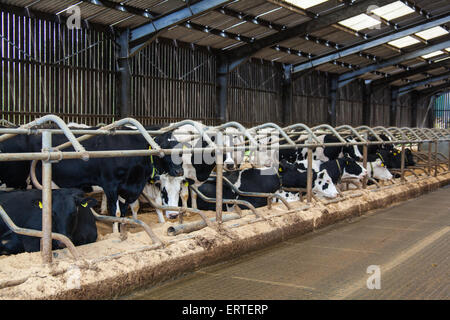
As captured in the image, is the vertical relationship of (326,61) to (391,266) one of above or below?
above

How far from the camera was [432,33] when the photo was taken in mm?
23500

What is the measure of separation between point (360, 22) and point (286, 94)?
15.9 feet

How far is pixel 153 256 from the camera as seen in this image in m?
5.07

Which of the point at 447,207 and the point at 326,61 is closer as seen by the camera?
the point at 447,207

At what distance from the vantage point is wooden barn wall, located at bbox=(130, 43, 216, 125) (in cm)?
1586

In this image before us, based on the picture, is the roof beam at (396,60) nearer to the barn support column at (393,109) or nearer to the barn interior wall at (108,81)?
the barn interior wall at (108,81)

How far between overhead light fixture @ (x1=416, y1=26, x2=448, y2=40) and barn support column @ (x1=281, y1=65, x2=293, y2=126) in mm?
6031

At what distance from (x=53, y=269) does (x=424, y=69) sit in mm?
29886

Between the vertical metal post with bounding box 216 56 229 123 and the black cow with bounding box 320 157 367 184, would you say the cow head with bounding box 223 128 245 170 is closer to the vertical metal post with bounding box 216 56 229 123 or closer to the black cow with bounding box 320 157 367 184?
the black cow with bounding box 320 157 367 184

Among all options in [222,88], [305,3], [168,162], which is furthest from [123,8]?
[168,162]

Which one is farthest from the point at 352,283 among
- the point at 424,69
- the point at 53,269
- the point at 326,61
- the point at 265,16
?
the point at 424,69

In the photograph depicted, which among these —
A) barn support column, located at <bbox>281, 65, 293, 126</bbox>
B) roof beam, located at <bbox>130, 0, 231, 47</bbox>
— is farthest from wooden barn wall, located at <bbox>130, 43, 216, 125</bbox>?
barn support column, located at <bbox>281, 65, 293, 126</bbox>

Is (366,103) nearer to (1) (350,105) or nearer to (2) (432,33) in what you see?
(1) (350,105)

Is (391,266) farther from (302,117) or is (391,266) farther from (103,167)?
(302,117)
